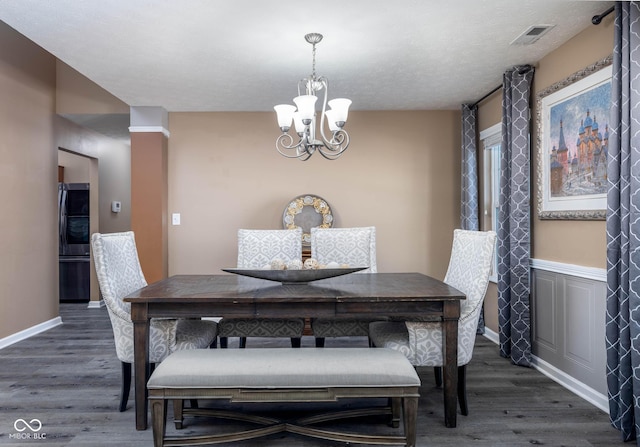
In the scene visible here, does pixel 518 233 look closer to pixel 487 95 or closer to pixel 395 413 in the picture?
pixel 487 95

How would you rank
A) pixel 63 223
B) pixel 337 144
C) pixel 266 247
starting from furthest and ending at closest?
1. pixel 63 223
2. pixel 266 247
3. pixel 337 144

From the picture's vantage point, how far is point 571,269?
9.07 ft

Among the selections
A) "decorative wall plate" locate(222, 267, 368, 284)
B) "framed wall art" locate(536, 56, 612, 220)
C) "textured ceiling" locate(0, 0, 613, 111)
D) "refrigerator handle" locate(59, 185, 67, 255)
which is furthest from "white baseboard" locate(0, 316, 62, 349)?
"framed wall art" locate(536, 56, 612, 220)

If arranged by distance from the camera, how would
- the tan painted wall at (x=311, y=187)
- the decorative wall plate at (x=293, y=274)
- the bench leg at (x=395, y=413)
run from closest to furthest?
the bench leg at (x=395, y=413), the decorative wall plate at (x=293, y=274), the tan painted wall at (x=311, y=187)

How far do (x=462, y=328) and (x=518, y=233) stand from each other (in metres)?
1.28

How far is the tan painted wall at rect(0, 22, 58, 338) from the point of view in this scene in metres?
3.79

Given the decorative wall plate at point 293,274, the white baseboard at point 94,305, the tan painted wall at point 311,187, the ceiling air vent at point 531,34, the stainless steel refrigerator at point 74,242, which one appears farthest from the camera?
the stainless steel refrigerator at point 74,242

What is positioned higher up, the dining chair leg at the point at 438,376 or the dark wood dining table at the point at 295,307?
the dark wood dining table at the point at 295,307

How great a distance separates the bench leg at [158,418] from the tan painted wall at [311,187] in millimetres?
2754

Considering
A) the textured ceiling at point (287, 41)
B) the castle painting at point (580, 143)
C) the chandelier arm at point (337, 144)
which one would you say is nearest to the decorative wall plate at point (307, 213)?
the chandelier arm at point (337, 144)

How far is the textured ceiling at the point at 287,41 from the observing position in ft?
7.59

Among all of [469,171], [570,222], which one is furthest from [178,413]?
[469,171]

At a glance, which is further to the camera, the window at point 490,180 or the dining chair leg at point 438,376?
the window at point 490,180

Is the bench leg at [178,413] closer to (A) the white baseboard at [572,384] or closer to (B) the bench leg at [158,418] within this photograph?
(B) the bench leg at [158,418]
